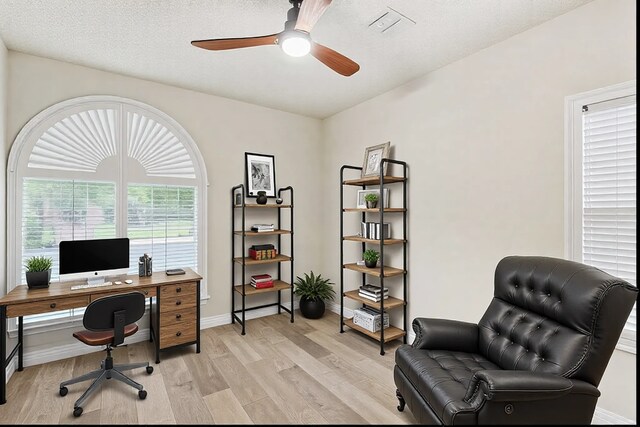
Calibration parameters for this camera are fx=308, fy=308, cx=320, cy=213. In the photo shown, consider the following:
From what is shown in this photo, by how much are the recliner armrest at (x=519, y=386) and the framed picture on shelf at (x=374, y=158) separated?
2.28m

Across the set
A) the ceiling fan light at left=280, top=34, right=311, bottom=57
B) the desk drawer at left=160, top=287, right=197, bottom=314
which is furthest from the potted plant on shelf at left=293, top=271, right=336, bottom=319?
the ceiling fan light at left=280, top=34, right=311, bottom=57

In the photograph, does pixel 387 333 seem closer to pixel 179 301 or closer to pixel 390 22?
pixel 179 301

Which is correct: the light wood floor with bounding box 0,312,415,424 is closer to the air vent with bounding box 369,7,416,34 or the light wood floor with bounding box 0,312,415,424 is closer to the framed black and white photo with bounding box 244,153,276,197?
the framed black and white photo with bounding box 244,153,276,197

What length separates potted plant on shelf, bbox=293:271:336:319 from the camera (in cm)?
388

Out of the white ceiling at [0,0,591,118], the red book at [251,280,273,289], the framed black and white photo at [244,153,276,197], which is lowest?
the red book at [251,280,273,289]

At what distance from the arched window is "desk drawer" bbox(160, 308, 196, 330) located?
0.62 meters

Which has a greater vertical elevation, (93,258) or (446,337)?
(93,258)

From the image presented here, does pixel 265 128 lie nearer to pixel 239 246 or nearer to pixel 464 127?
pixel 239 246

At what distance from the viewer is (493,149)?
2508 millimetres

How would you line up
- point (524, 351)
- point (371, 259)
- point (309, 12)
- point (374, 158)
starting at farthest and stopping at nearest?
point (374, 158), point (371, 259), point (524, 351), point (309, 12)

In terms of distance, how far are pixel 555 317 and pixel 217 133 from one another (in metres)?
3.52

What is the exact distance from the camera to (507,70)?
7.97 ft

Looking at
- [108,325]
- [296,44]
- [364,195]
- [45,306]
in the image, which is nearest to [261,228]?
[364,195]

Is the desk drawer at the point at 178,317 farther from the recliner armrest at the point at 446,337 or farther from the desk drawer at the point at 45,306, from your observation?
the recliner armrest at the point at 446,337
